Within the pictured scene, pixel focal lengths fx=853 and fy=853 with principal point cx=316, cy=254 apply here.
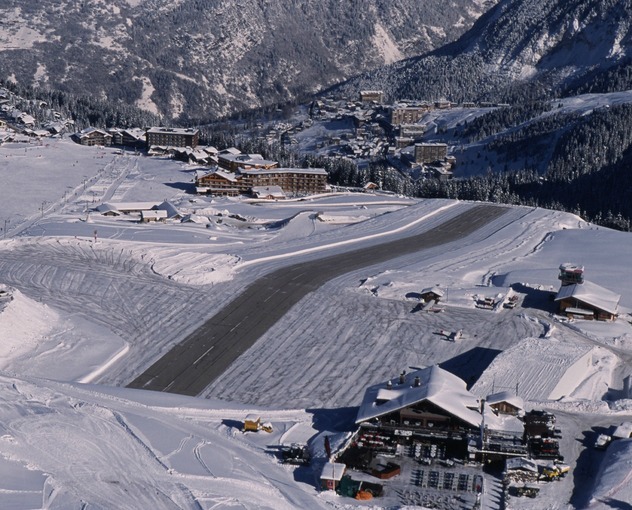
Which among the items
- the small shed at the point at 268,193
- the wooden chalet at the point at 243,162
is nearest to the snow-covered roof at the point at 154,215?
the small shed at the point at 268,193

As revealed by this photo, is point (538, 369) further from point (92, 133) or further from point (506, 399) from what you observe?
point (92, 133)

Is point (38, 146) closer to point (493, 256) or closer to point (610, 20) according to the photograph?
point (493, 256)

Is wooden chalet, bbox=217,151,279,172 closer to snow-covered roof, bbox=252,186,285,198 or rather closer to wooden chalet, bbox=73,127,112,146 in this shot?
snow-covered roof, bbox=252,186,285,198

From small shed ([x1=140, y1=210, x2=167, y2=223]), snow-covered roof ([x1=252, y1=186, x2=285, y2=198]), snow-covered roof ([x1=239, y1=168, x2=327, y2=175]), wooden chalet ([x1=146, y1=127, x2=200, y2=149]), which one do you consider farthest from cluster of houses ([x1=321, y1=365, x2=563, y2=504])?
wooden chalet ([x1=146, y1=127, x2=200, y2=149])

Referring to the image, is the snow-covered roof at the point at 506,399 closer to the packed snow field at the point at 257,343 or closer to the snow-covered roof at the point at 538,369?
the packed snow field at the point at 257,343

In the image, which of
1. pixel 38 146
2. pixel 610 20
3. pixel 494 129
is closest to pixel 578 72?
pixel 610 20

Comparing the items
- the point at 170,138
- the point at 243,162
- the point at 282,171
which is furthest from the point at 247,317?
the point at 170,138

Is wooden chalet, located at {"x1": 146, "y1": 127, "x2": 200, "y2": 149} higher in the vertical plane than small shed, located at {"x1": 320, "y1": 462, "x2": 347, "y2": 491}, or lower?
higher
